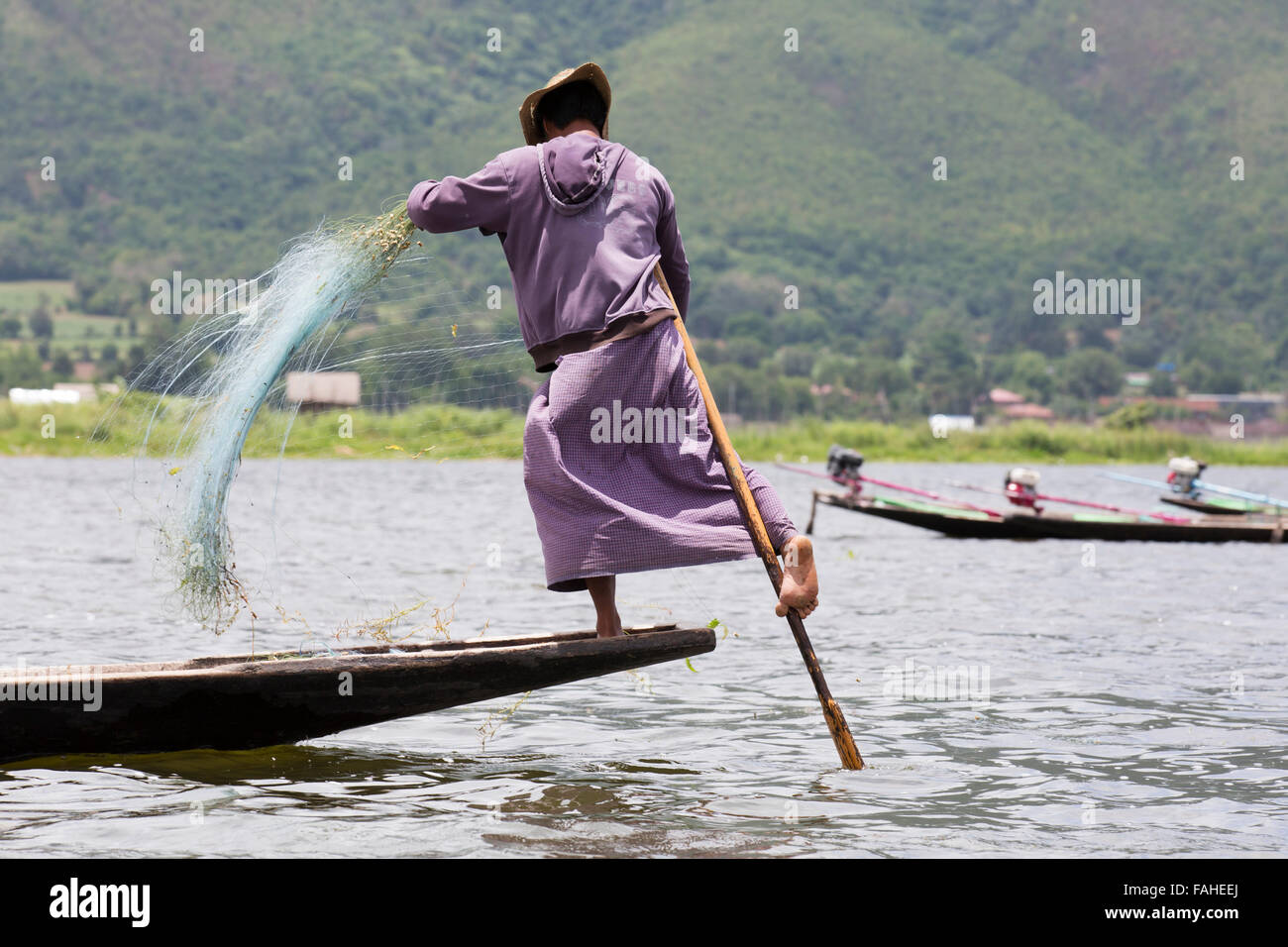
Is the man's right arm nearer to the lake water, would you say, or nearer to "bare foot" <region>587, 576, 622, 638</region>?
"bare foot" <region>587, 576, 622, 638</region>

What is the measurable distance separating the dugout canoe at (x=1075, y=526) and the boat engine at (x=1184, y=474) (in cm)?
140

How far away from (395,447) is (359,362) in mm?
396

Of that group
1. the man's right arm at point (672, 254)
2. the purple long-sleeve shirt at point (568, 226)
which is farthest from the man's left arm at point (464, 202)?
the man's right arm at point (672, 254)

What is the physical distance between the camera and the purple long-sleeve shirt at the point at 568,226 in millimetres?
5402

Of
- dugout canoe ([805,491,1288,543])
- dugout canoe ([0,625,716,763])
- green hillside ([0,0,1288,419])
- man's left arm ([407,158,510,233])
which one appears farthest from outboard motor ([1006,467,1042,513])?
green hillside ([0,0,1288,419])

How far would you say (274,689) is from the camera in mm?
5707

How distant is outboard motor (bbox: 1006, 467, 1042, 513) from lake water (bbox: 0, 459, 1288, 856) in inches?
144

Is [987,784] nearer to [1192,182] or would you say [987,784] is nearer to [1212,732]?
[1212,732]

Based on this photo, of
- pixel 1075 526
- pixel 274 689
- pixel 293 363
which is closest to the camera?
pixel 274 689

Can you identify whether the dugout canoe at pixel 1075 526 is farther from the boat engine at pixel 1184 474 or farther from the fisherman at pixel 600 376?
the fisherman at pixel 600 376

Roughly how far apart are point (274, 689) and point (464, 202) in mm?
1953

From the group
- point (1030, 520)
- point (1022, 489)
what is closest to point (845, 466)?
point (1022, 489)

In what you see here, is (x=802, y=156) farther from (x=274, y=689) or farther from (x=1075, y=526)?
(x=274, y=689)

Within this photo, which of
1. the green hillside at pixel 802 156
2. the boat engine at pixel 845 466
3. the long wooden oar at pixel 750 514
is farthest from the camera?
the green hillside at pixel 802 156
